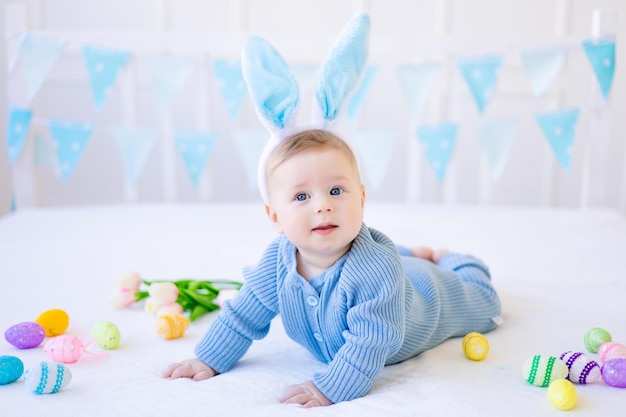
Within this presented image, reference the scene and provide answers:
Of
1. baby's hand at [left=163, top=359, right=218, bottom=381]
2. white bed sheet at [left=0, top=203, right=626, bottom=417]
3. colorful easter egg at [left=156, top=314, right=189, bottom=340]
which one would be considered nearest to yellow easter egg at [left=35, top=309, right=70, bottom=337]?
white bed sheet at [left=0, top=203, right=626, bottom=417]

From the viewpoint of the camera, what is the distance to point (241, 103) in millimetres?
2379

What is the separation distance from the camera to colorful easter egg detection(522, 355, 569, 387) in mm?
969

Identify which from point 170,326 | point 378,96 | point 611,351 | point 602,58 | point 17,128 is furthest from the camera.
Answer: point 378,96

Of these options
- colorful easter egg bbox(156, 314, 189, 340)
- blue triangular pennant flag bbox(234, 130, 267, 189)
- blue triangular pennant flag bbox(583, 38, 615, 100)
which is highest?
blue triangular pennant flag bbox(583, 38, 615, 100)

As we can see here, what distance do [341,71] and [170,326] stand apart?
0.53 m

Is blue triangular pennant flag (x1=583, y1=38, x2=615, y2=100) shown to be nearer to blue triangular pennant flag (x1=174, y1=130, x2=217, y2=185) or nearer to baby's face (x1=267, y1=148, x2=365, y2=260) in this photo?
blue triangular pennant flag (x1=174, y1=130, x2=217, y2=185)

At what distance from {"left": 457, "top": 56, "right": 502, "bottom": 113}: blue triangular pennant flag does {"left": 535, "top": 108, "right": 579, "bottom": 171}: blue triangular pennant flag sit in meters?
0.19

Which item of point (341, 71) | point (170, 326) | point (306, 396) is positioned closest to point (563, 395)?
point (306, 396)

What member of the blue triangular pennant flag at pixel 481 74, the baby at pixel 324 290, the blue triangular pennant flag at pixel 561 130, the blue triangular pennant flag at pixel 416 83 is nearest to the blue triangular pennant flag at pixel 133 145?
the blue triangular pennant flag at pixel 416 83

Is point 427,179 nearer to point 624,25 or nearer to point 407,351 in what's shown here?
point 624,25

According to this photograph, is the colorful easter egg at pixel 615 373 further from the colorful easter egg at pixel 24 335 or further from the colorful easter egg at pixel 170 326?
the colorful easter egg at pixel 24 335

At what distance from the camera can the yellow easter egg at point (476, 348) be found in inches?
42.4

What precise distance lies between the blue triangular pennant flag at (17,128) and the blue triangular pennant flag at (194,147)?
50 centimetres

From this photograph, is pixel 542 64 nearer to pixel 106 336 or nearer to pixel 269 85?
pixel 269 85
